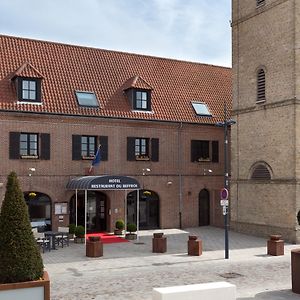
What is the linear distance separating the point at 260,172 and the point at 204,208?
5.99 meters

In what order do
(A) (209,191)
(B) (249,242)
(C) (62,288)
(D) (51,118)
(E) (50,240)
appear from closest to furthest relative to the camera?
(C) (62,288) < (E) (50,240) < (B) (249,242) < (D) (51,118) < (A) (209,191)

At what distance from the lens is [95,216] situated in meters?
28.6

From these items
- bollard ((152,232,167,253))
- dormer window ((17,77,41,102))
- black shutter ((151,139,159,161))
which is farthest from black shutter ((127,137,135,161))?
bollard ((152,232,167,253))

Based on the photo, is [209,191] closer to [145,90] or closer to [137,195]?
[137,195]

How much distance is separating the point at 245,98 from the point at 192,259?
12318 millimetres

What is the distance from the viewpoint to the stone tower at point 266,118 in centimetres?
2502

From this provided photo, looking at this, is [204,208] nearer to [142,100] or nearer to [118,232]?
[118,232]

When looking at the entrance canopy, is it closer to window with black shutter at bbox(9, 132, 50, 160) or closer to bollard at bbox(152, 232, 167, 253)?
window with black shutter at bbox(9, 132, 50, 160)

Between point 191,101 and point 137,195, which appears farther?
point 191,101

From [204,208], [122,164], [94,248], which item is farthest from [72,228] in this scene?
[204,208]

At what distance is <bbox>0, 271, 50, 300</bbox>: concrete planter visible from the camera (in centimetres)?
1016

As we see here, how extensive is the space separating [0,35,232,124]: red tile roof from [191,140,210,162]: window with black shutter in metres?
1.48

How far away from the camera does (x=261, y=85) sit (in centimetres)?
2750

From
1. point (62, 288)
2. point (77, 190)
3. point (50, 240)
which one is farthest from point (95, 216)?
point (62, 288)
